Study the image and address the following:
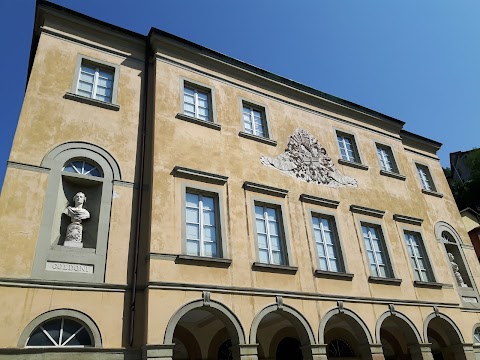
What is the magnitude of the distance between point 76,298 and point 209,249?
335 centimetres

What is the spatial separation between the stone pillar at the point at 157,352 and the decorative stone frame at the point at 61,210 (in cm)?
183

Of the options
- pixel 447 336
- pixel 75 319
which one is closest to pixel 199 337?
pixel 75 319

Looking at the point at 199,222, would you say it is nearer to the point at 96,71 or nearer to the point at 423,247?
the point at 96,71

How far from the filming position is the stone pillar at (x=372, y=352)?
1132 centimetres

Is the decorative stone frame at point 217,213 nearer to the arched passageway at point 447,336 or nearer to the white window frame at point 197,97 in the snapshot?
the white window frame at point 197,97

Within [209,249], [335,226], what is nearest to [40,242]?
[209,249]

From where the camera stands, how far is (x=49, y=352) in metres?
7.75

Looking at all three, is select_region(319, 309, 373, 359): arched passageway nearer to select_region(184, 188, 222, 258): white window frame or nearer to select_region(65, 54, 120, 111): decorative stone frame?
select_region(184, 188, 222, 258): white window frame

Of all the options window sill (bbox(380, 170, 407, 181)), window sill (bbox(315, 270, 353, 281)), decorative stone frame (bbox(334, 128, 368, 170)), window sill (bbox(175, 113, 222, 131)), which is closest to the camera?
window sill (bbox(315, 270, 353, 281))

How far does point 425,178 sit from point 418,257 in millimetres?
5901

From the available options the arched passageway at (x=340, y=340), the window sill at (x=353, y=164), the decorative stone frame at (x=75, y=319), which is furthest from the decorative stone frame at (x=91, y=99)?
the arched passageway at (x=340, y=340)

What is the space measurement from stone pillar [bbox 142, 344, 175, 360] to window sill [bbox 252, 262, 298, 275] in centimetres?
310

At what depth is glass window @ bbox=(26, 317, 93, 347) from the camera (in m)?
7.89

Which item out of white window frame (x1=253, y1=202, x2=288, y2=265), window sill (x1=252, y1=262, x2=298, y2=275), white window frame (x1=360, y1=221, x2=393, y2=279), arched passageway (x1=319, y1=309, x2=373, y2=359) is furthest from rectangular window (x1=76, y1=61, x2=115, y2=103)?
arched passageway (x1=319, y1=309, x2=373, y2=359)
